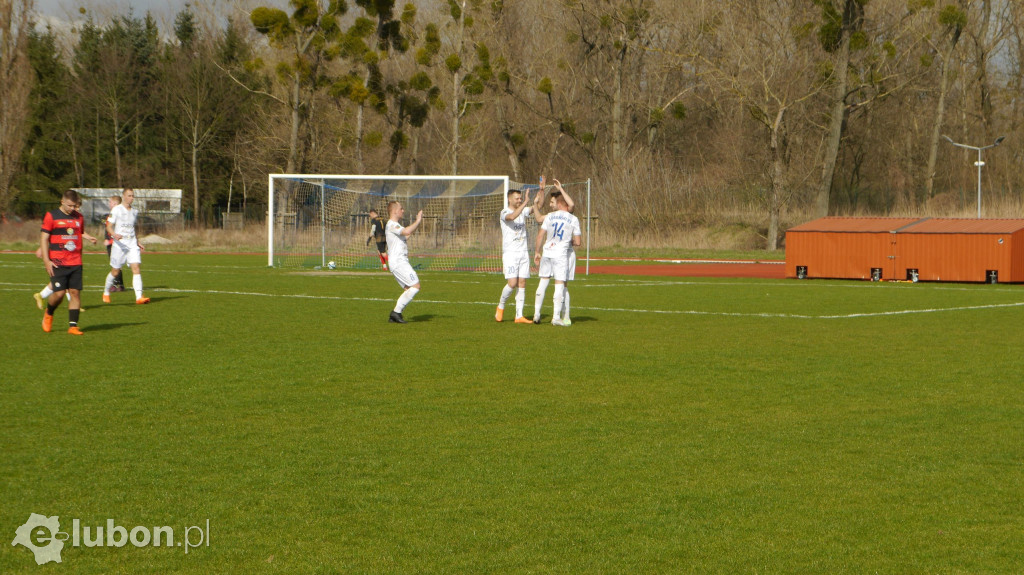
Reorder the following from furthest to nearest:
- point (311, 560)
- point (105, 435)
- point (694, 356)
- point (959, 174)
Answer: point (959, 174)
point (694, 356)
point (105, 435)
point (311, 560)

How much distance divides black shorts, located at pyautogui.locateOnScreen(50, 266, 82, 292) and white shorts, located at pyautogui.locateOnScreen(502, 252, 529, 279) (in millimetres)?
5729

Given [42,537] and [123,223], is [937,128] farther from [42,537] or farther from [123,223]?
[42,537]

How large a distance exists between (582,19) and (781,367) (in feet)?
161

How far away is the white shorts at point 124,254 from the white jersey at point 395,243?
5562mm

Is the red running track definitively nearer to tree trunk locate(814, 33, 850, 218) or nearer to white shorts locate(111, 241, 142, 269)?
tree trunk locate(814, 33, 850, 218)

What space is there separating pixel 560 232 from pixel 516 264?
881 millimetres

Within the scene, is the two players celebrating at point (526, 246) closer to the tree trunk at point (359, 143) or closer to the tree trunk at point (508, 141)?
the tree trunk at point (359, 143)

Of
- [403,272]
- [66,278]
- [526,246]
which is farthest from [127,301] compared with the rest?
[526,246]

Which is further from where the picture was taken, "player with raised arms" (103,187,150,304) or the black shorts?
"player with raised arms" (103,187,150,304)

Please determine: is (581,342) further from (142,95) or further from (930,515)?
(142,95)

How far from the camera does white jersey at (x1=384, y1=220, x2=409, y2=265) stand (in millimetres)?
15805

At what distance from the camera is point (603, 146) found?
61.5 meters

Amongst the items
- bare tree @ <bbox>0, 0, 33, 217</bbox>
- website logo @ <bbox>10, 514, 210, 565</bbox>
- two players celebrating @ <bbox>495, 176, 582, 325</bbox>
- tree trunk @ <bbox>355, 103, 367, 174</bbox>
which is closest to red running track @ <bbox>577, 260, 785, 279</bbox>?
two players celebrating @ <bbox>495, 176, 582, 325</bbox>

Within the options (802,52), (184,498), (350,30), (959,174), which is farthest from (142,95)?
(184,498)
